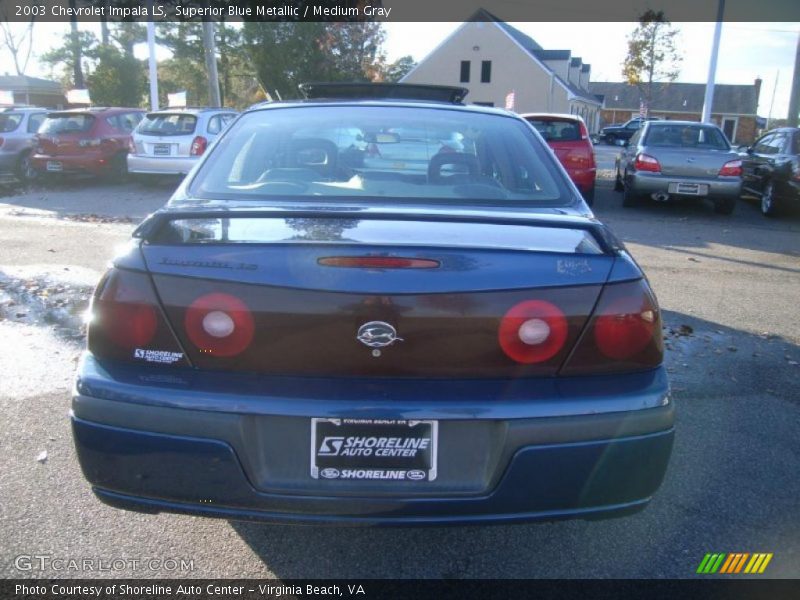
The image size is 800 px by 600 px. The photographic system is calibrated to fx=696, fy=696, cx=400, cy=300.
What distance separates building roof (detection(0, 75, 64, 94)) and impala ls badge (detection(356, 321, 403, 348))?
2197 inches

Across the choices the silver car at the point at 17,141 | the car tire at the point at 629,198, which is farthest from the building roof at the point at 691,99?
the silver car at the point at 17,141

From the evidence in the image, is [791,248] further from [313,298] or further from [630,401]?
[313,298]

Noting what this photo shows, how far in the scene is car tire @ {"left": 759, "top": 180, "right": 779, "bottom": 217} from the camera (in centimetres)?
1138

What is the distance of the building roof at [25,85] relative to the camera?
49.6 meters

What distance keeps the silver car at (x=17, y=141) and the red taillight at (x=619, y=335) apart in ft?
48.7

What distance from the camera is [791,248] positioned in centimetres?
899

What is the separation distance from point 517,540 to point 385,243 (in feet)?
4.38

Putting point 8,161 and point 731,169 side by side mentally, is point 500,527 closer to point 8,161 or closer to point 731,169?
point 731,169

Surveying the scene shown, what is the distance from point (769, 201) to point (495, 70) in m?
39.7

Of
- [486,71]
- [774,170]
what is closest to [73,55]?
[486,71]

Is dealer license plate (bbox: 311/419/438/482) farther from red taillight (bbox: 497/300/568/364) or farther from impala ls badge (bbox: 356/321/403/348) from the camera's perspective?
red taillight (bbox: 497/300/568/364)

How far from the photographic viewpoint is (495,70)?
48.5 metres

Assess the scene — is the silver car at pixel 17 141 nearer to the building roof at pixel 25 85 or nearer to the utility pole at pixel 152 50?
the utility pole at pixel 152 50

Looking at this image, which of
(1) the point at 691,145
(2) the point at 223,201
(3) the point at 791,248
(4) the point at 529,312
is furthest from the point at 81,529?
(1) the point at 691,145
